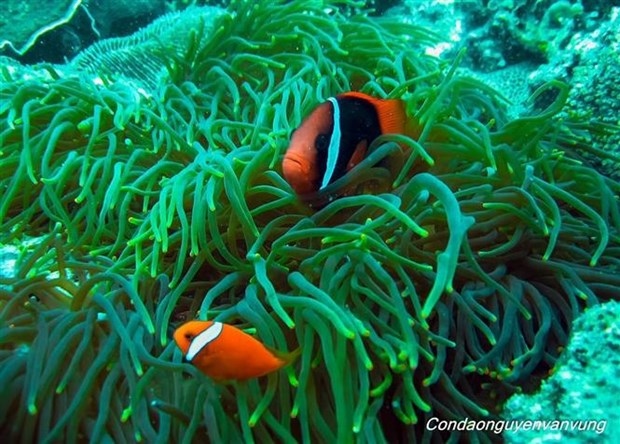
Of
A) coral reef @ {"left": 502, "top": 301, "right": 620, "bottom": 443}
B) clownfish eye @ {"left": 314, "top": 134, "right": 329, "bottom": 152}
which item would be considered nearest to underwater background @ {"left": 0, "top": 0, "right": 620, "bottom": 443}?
coral reef @ {"left": 502, "top": 301, "right": 620, "bottom": 443}

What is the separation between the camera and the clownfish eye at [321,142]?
1462 mm

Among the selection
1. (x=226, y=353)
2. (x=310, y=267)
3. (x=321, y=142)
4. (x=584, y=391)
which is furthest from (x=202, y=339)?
(x=584, y=391)

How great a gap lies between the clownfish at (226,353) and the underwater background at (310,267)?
0.24 ft

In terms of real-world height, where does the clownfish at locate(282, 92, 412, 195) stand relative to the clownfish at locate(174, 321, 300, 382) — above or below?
above

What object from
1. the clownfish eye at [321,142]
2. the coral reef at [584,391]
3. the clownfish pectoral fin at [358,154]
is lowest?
the coral reef at [584,391]

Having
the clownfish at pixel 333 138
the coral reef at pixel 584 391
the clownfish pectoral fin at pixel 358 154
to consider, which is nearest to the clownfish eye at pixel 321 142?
the clownfish at pixel 333 138

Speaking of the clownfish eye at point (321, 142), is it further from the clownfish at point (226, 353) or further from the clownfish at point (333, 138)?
the clownfish at point (226, 353)

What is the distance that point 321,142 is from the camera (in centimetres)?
147

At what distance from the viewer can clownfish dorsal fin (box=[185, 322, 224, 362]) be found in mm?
1274

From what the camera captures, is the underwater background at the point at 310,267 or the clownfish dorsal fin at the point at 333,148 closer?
the underwater background at the point at 310,267

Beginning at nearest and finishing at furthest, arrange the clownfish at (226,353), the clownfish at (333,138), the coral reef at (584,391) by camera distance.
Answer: the coral reef at (584,391)
the clownfish at (226,353)
the clownfish at (333,138)

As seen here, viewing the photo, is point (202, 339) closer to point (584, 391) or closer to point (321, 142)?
point (321, 142)

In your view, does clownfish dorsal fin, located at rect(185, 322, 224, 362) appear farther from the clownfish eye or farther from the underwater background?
the clownfish eye

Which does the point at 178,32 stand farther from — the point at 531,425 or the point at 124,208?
the point at 531,425
